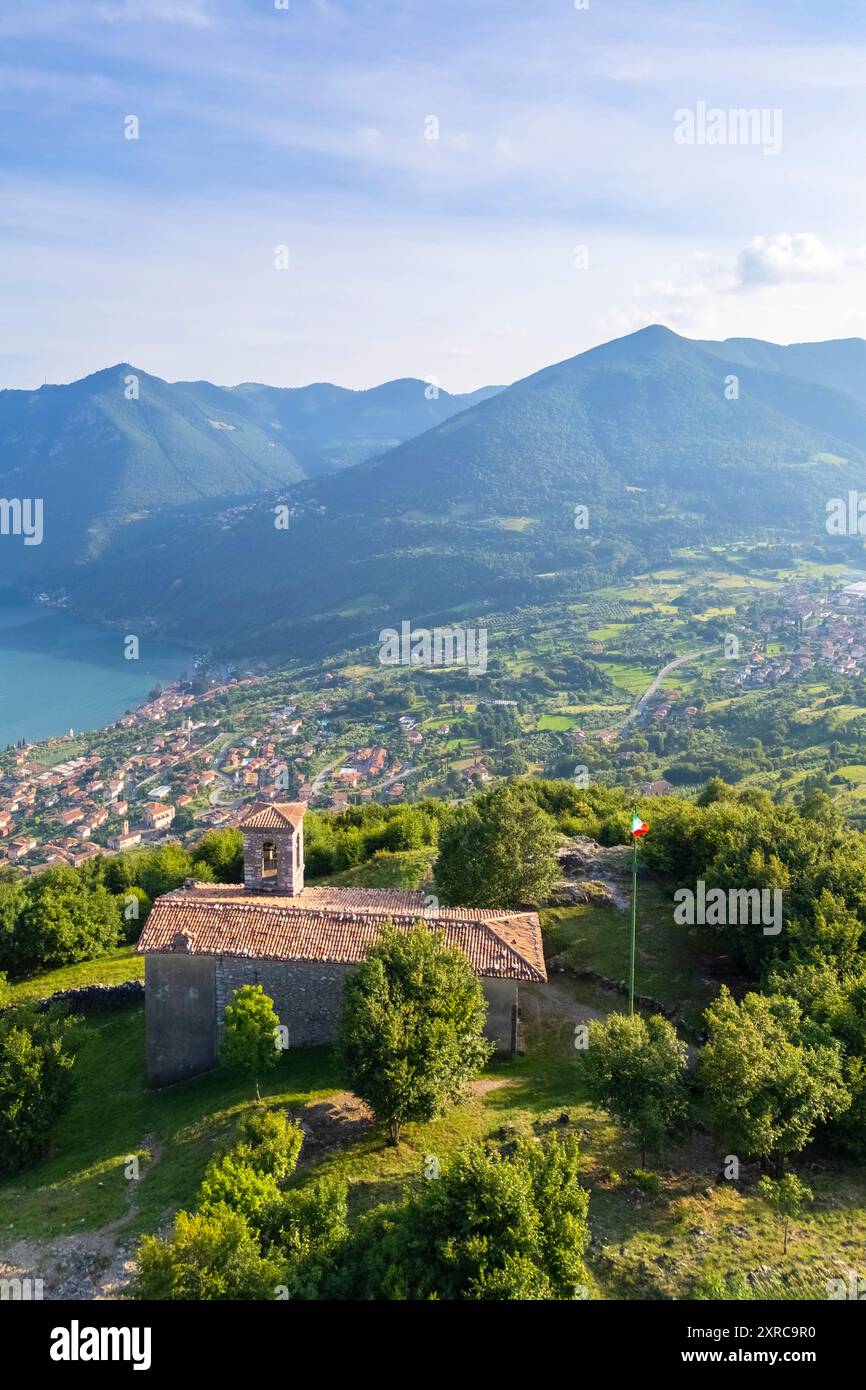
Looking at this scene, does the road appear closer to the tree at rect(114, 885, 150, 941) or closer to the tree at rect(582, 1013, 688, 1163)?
the tree at rect(114, 885, 150, 941)

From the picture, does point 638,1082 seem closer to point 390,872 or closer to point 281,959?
point 281,959

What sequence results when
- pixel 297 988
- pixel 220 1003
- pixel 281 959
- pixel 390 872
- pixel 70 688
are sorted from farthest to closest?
1. pixel 70 688
2. pixel 390 872
3. pixel 220 1003
4. pixel 297 988
5. pixel 281 959

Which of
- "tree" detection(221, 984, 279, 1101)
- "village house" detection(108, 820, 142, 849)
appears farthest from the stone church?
"village house" detection(108, 820, 142, 849)

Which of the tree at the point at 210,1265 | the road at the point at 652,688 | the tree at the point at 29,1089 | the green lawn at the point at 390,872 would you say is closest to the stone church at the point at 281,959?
the tree at the point at 29,1089

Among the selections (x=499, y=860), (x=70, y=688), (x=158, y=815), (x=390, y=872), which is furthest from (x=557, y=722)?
(x=70, y=688)
